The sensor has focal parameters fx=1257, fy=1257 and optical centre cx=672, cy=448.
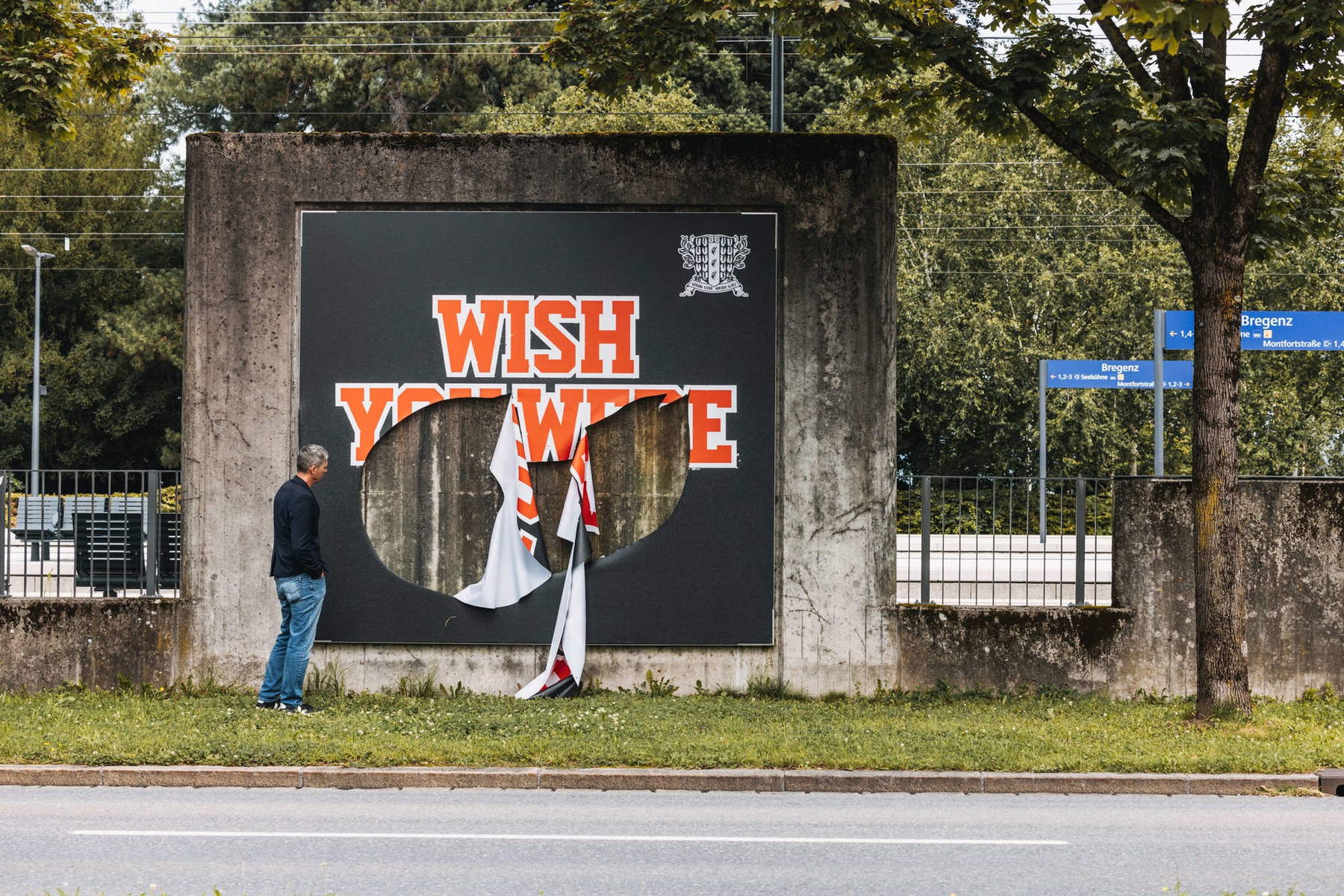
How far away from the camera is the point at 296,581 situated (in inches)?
385

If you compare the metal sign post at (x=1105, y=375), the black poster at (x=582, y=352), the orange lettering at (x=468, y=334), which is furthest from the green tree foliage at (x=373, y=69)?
the orange lettering at (x=468, y=334)

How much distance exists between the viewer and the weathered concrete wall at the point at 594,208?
10.7 meters

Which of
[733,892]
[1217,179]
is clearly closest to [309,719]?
[733,892]

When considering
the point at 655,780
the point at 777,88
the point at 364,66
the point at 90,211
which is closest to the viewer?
the point at 655,780

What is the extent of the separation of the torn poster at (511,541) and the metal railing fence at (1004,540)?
321cm

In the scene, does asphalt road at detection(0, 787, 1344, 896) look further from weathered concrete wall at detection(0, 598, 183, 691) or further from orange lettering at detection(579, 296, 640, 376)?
orange lettering at detection(579, 296, 640, 376)

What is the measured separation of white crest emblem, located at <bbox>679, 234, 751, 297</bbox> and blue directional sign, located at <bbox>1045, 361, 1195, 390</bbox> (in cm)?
1570

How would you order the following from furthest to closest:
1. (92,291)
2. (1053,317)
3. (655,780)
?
(92,291), (1053,317), (655,780)

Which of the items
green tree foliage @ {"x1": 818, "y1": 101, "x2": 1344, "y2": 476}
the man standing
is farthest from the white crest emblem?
green tree foliage @ {"x1": 818, "y1": 101, "x2": 1344, "y2": 476}

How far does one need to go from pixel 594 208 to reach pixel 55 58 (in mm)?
5125

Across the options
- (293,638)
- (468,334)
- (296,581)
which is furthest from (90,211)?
(293,638)

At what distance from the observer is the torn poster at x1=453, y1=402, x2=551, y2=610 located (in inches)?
424

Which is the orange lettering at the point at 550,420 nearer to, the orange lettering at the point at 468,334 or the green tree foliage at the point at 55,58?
the orange lettering at the point at 468,334

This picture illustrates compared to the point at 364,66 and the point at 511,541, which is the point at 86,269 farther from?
the point at 511,541
